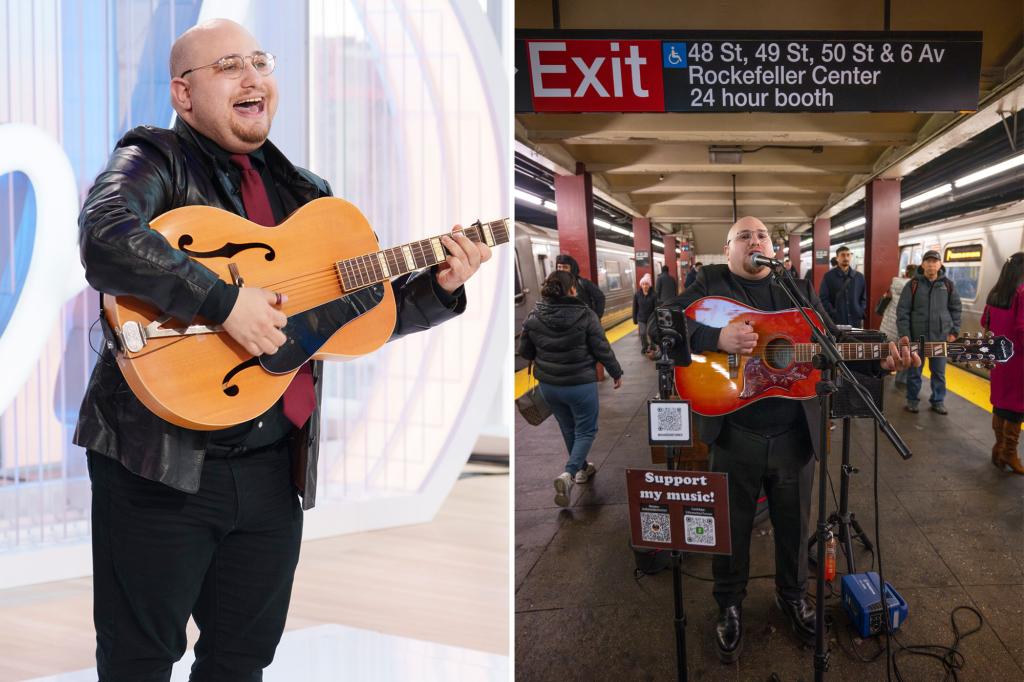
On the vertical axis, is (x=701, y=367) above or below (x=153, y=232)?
below

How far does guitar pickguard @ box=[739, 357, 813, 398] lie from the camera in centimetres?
213

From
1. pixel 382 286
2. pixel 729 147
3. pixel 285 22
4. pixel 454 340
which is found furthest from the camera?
pixel 454 340

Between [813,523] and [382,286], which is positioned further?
[813,523]

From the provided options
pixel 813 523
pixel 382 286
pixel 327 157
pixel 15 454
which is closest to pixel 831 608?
pixel 813 523

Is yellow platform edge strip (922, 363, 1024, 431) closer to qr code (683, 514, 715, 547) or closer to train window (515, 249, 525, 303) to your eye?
qr code (683, 514, 715, 547)

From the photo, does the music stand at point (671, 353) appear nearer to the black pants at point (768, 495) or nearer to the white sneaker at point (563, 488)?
the black pants at point (768, 495)

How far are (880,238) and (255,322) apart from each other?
190 cm

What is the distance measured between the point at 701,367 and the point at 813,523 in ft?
2.52

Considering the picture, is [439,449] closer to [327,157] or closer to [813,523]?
[327,157]

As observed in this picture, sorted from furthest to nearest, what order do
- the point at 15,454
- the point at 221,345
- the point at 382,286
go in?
the point at 15,454 → the point at 382,286 → the point at 221,345

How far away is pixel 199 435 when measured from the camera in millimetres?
1255

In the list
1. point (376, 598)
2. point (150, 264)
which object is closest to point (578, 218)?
point (150, 264)

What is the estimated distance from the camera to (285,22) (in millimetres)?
3229

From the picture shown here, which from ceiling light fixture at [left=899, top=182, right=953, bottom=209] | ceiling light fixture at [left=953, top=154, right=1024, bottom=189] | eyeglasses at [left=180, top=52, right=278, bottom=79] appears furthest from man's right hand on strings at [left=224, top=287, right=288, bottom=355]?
ceiling light fixture at [left=953, top=154, right=1024, bottom=189]
